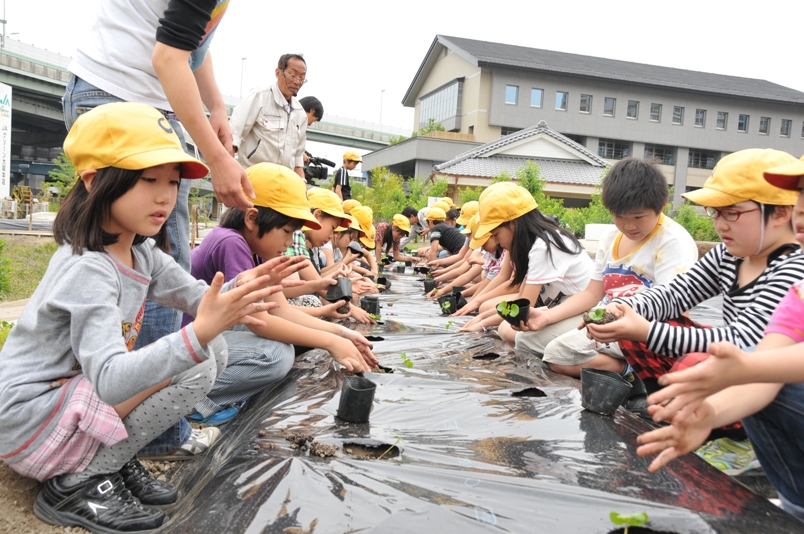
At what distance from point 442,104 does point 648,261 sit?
3259cm

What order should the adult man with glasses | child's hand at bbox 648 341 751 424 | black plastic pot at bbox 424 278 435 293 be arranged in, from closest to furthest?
child's hand at bbox 648 341 751 424
the adult man with glasses
black plastic pot at bbox 424 278 435 293

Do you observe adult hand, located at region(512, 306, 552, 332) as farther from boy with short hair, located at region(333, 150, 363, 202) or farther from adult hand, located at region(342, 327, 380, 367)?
boy with short hair, located at region(333, 150, 363, 202)

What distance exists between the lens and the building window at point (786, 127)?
33322mm

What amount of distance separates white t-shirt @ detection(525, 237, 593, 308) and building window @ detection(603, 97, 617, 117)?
102ft

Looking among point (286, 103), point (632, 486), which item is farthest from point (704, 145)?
point (632, 486)

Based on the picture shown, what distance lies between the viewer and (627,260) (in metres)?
3.06

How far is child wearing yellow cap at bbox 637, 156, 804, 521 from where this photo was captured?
1.18 meters

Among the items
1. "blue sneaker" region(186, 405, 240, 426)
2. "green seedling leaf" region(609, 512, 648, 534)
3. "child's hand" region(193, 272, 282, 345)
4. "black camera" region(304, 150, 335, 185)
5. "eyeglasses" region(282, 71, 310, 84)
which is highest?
"eyeglasses" region(282, 71, 310, 84)

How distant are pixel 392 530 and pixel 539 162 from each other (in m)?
25.9

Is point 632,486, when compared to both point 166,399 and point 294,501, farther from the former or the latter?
point 166,399

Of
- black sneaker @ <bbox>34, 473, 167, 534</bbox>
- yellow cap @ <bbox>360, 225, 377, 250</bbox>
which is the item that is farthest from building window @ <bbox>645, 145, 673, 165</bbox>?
black sneaker @ <bbox>34, 473, 167, 534</bbox>

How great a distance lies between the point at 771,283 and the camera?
1.97 m

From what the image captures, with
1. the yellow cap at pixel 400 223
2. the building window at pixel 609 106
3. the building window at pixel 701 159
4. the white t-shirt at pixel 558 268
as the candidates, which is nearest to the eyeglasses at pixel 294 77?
the white t-shirt at pixel 558 268

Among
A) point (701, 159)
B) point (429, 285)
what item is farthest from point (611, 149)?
point (429, 285)
